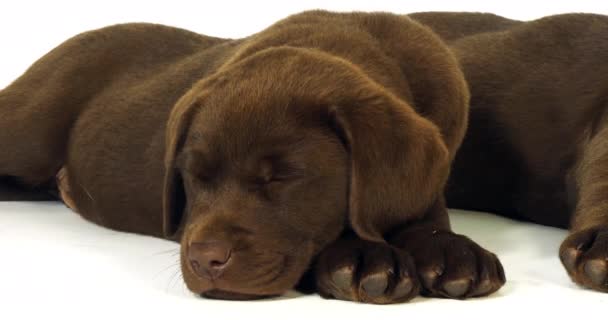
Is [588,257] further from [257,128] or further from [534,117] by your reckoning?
[534,117]

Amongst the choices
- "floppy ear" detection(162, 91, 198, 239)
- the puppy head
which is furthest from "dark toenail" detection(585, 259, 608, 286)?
"floppy ear" detection(162, 91, 198, 239)

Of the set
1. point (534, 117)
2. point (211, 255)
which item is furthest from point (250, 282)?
point (534, 117)

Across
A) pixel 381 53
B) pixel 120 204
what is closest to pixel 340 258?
pixel 381 53

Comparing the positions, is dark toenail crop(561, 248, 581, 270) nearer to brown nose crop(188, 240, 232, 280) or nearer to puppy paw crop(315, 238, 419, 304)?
puppy paw crop(315, 238, 419, 304)

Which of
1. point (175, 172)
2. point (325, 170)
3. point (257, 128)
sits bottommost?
point (175, 172)

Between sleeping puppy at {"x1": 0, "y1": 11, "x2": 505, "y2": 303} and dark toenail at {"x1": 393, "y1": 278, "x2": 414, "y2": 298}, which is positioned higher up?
sleeping puppy at {"x1": 0, "y1": 11, "x2": 505, "y2": 303}

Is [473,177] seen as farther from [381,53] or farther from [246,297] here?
[246,297]
